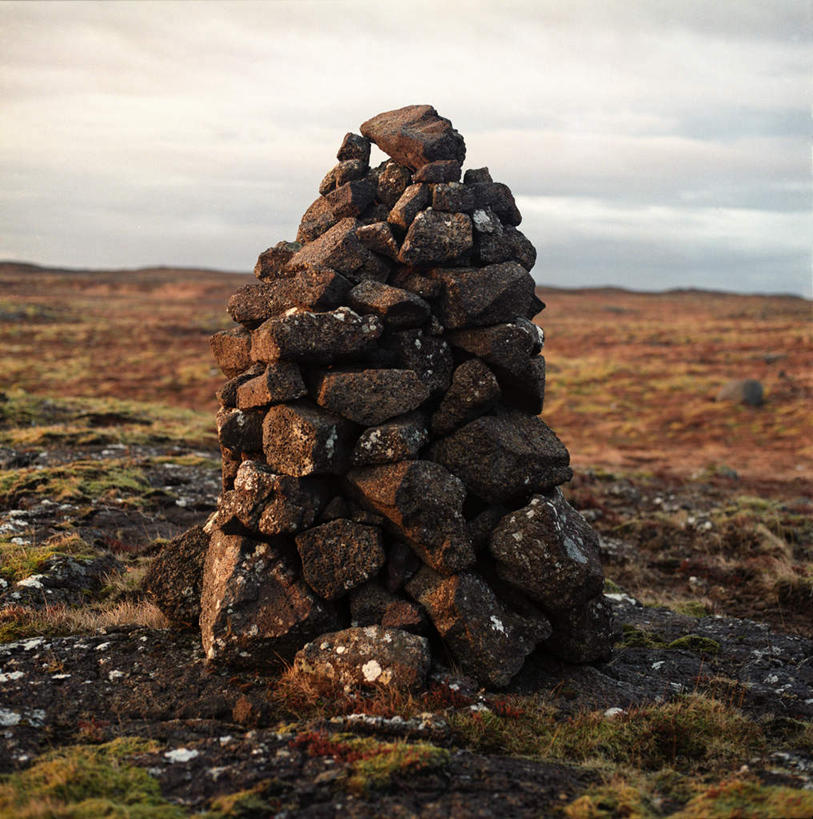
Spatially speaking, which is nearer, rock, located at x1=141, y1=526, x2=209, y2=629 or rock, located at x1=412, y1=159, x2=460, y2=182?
rock, located at x1=141, y1=526, x2=209, y2=629

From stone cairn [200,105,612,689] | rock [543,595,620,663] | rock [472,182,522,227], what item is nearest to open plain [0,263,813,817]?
rock [543,595,620,663]

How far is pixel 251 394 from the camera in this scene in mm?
10094

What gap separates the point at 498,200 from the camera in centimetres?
1092

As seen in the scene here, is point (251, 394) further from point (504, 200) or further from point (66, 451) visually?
point (66, 451)

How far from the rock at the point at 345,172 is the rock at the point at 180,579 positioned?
19.0 ft

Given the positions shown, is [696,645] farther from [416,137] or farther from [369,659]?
[416,137]

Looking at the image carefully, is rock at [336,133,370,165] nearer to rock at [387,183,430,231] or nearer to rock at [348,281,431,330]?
rock at [387,183,430,231]

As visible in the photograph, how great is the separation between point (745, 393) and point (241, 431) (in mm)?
39649

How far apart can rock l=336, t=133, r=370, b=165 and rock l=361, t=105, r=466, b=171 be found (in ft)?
0.47

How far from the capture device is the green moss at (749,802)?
5926mm

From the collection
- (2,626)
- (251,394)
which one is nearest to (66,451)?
(2,626)

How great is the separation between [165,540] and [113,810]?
8.68 m

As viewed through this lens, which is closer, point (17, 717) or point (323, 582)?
point (17, 717)

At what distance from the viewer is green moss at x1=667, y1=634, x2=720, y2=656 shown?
11234mm
